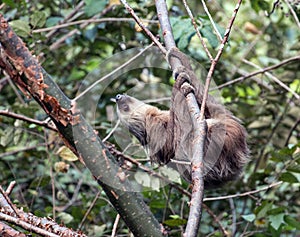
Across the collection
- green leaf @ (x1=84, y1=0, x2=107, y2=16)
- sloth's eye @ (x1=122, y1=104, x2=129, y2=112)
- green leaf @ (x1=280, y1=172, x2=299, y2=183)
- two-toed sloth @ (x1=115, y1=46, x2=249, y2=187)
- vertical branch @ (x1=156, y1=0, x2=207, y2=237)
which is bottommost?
green leaf @ (x1=280, y1=172, x2=299, y2=183)

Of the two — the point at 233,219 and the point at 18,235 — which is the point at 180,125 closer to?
the point at 233,219

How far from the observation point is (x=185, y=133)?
3.50 meters

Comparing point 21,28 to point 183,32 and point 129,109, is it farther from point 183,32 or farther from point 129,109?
point 183,32

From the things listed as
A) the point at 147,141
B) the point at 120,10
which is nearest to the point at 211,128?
the point at 147,141

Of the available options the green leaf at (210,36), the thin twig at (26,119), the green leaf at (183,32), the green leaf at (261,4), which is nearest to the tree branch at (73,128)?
the thin twig at (26,119)

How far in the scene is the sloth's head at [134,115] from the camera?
3805mm

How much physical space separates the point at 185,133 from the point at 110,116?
4.29 ft

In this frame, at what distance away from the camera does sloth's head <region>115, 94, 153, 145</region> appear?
12.5 feet

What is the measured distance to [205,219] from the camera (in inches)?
181

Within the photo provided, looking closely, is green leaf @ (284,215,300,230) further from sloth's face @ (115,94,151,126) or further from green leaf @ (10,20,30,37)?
green leaf @ (10,20,30,37)

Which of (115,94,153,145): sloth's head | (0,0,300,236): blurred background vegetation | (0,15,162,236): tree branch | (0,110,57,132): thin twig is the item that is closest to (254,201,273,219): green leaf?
(0,0,300,236): blurred background vegetation

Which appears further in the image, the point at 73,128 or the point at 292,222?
the point at 292,222

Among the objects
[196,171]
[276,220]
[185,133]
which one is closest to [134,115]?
[185,133]

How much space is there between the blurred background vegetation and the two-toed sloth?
0.35 metres
